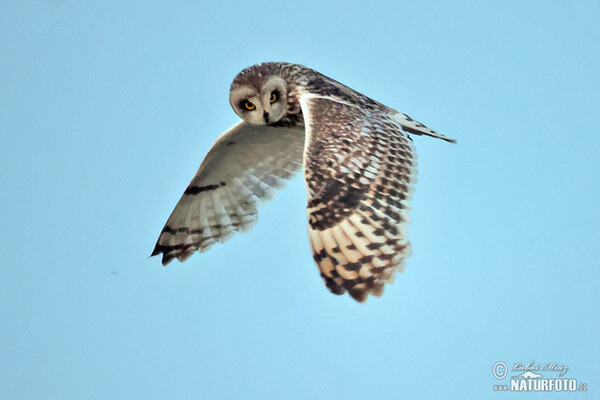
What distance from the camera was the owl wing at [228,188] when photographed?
756 cm

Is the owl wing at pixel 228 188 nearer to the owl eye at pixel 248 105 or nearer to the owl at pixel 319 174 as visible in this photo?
the owl at pixel 319 174

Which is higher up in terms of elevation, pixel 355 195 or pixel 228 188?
pixel 228 188

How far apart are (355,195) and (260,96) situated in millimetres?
1320

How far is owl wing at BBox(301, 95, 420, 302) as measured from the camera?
522 cm

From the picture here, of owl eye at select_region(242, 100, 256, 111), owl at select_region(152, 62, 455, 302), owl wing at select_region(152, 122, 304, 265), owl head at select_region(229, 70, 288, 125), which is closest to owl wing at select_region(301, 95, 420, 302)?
owl at select_region(152, 62, 455, 302)

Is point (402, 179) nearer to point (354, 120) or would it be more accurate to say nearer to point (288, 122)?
point (354, 120)

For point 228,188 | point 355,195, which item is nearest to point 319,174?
point 355,195

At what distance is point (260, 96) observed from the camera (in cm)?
644

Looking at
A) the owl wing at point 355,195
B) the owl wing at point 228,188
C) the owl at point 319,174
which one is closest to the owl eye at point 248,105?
the owl at point 319,174

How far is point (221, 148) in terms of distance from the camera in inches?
300

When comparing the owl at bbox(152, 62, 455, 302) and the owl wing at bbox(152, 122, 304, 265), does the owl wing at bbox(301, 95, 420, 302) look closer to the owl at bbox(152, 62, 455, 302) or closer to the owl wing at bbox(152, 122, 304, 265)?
the owl at bbox(152, 62, 455, 302)

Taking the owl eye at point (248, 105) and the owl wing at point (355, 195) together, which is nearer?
the owl wing at point (355, 195)

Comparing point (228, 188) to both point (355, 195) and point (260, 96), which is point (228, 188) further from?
point (355, 195)

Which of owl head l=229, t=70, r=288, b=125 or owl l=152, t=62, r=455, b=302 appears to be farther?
owl head l=229, t=70, r=288, b=125
